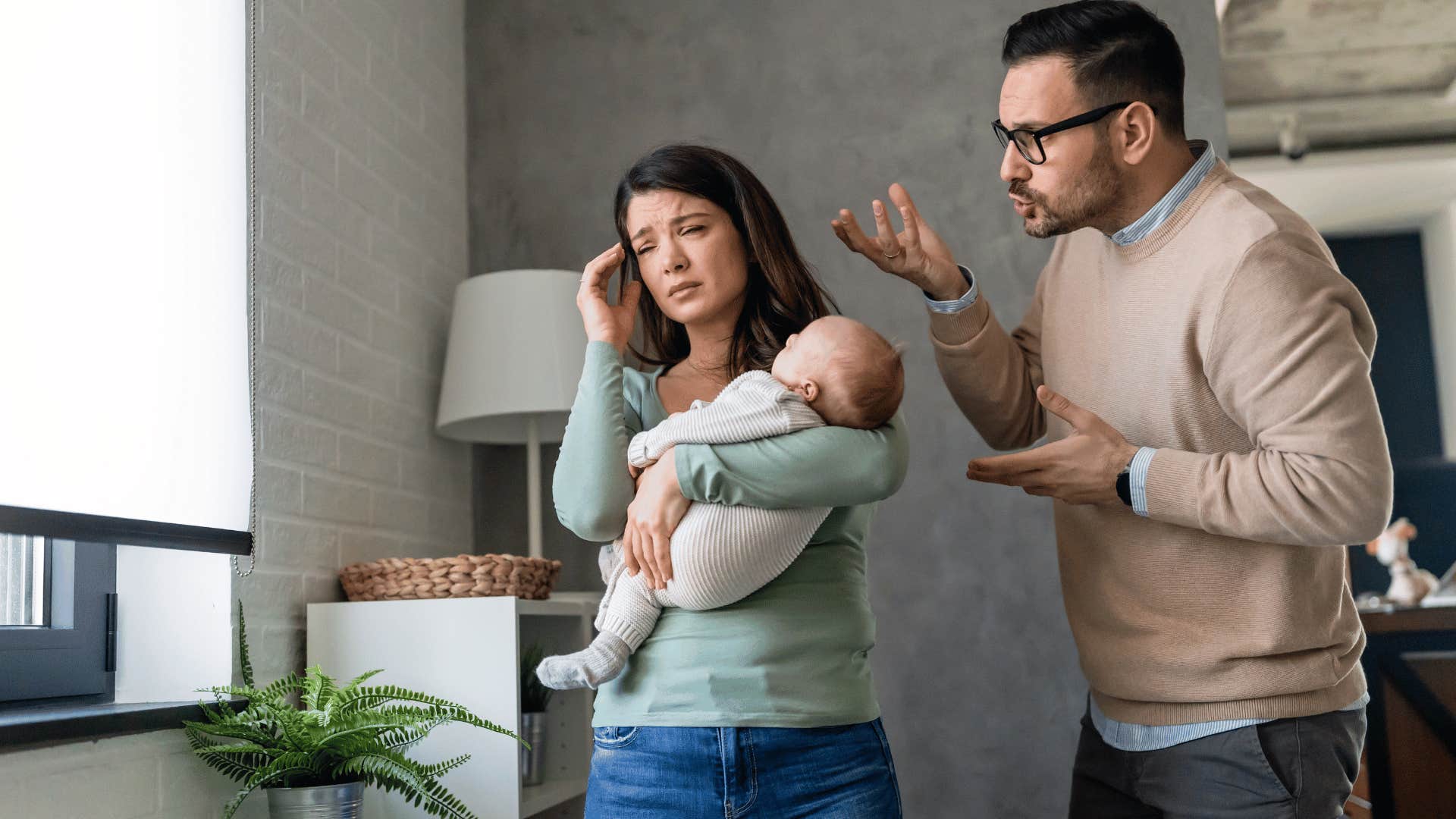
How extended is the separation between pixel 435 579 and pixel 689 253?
986mm

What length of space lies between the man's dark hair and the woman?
56 cm

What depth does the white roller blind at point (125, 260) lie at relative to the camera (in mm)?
1568

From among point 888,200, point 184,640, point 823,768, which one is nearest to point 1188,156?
point 823,768

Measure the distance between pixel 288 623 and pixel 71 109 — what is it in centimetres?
93

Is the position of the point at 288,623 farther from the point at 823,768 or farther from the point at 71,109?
the point at 823,768

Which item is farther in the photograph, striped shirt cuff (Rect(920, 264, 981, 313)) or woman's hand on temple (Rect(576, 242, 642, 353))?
striped shirt cuff (Rect(920, 264, 981, 313))

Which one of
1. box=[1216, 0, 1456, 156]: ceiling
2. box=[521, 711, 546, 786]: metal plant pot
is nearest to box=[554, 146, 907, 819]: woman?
box=[521, 711, 546, 786]: metal plant pot

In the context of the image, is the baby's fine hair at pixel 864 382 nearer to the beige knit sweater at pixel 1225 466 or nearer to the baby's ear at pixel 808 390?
the baby's ear at pixel 808 390

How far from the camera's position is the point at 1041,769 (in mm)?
2756

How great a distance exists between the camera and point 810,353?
4.44ft

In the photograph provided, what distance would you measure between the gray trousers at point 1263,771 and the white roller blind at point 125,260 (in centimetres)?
150

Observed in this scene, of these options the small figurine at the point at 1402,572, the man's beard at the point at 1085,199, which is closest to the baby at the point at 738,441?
the man's beard at the point at 1085,199

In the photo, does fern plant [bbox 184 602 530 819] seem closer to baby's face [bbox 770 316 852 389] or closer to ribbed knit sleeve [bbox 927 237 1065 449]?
baby's face [bbox 770 316 852 389]

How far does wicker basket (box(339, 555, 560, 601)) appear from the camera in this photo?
84.7 inches
